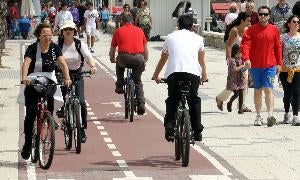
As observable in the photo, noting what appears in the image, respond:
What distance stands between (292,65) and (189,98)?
4.84 meters

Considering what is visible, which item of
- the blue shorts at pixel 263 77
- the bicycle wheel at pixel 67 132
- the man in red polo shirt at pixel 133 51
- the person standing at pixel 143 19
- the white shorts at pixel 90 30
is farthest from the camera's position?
the white shorts at pixel 90 30

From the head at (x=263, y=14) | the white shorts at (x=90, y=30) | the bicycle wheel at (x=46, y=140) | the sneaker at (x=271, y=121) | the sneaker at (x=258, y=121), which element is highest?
the head at (x=263, y=14)

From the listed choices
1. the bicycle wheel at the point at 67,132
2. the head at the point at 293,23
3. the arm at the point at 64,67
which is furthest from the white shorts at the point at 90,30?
the arm at the point at 64,67

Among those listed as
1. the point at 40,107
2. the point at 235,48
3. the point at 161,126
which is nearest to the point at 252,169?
the point at 40,107

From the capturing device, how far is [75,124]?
1523 centimetres

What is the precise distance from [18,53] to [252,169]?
29623mm

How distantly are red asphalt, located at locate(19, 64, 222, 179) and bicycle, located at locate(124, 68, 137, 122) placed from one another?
0.57 ft

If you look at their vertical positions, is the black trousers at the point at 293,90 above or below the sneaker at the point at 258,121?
above

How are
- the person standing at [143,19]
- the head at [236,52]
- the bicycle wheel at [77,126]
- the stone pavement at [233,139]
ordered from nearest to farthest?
the stone pavement at [233,139], the bicycle wheel at [77,126], the head at [236,52], the person standing at [143,19]

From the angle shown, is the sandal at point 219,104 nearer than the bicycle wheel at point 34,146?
No

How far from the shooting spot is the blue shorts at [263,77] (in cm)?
1819

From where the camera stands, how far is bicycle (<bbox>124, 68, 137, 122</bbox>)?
19.7 metres

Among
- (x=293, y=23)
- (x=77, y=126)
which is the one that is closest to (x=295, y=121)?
(x=293, y=23)

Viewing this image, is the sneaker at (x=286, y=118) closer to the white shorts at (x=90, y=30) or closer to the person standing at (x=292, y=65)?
the person standing at (x=292, y=65)
